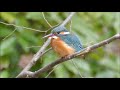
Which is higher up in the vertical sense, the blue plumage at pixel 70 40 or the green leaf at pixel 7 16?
the green leaf at pixel 7 16

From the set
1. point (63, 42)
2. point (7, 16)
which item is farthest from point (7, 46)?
point (63, 42)

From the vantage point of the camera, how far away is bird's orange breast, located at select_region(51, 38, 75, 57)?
2111 millimetres

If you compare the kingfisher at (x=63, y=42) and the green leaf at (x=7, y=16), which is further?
the green leaf at (x=7, y=16)

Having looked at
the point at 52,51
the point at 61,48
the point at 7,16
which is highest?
the point at 7,16

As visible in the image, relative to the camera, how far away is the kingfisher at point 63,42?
2100mm

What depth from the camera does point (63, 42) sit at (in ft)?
7.06

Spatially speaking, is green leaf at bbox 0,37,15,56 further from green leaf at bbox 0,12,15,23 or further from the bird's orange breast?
the bird's orange breast

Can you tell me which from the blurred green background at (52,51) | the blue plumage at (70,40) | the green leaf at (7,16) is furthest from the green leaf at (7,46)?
the blue plumage at (70,40)

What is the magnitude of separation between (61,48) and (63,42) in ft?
0.12

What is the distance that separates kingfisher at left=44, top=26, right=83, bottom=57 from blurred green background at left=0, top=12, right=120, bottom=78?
28.4 inches

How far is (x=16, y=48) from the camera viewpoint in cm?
324

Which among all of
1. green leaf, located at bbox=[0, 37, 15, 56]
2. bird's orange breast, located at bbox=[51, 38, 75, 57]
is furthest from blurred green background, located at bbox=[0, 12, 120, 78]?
bird's orange breast, located at bbox=[51, 38, 75, 57]

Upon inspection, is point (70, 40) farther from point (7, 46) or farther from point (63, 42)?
point (7, 46)

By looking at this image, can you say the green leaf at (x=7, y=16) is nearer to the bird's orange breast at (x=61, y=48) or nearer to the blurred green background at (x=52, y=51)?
the blurred green background at (x=52, y=51)
